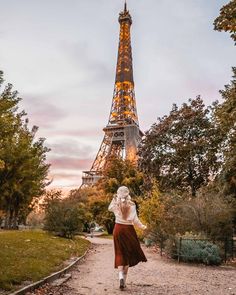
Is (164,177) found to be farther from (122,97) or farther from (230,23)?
(122,97)

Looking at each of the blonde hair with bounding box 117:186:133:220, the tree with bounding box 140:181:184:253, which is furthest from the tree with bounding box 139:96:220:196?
the blonde hair with bounding box 117:186:133:220

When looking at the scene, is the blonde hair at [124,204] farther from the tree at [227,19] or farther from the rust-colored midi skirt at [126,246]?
the tree at [227,19]

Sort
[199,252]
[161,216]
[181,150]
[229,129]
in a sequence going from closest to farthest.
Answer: [199,252]
[229,129]
[161,216]
[181,150]

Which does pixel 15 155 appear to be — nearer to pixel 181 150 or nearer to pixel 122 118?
pixel 181 150

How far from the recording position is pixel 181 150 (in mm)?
33562

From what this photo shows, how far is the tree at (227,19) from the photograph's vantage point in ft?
28.0

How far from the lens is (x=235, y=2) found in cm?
871

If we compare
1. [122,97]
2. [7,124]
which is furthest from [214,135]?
[122,97]

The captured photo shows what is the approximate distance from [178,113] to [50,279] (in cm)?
2896

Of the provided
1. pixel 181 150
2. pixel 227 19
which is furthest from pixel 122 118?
pixel 227 19

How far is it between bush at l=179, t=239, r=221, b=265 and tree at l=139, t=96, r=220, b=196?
1934cm

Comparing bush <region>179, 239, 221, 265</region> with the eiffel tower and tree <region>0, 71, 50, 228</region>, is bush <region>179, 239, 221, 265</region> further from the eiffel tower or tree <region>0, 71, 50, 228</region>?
the eiffel tower

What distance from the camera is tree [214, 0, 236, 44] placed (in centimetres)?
853

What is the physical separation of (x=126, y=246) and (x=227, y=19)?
548 cm
